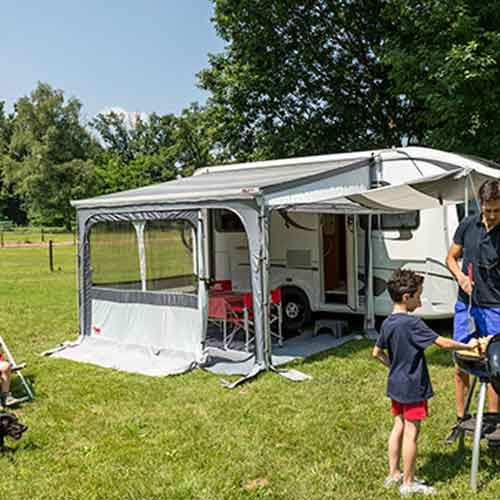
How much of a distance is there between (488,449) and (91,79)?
57.7 feet

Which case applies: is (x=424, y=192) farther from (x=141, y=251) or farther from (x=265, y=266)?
(x=141, y=251)

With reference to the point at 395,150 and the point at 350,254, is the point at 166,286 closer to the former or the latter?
the point at 350,254

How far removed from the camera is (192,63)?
56.5ft

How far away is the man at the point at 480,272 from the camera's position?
3.65 metres

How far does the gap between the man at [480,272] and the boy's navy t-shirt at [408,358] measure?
2.26 feet

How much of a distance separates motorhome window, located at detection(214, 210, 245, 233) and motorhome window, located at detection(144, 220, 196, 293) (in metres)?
2.01

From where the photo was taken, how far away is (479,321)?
12.6 ft

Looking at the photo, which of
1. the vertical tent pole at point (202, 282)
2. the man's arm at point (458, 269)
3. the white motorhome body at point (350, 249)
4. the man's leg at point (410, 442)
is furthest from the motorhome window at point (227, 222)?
the man's leg at point (410, 442)

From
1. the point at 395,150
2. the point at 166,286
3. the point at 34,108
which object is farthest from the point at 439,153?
the point at 34,108

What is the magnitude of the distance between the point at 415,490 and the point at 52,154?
45.9 metres

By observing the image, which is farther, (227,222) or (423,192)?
(227,222)

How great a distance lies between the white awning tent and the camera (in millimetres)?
6164

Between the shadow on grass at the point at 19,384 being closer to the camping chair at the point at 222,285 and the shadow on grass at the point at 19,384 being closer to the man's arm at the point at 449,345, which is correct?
the camping chair at the point at 222,285

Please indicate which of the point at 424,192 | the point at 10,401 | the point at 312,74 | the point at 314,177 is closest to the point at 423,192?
the point at 424,192
